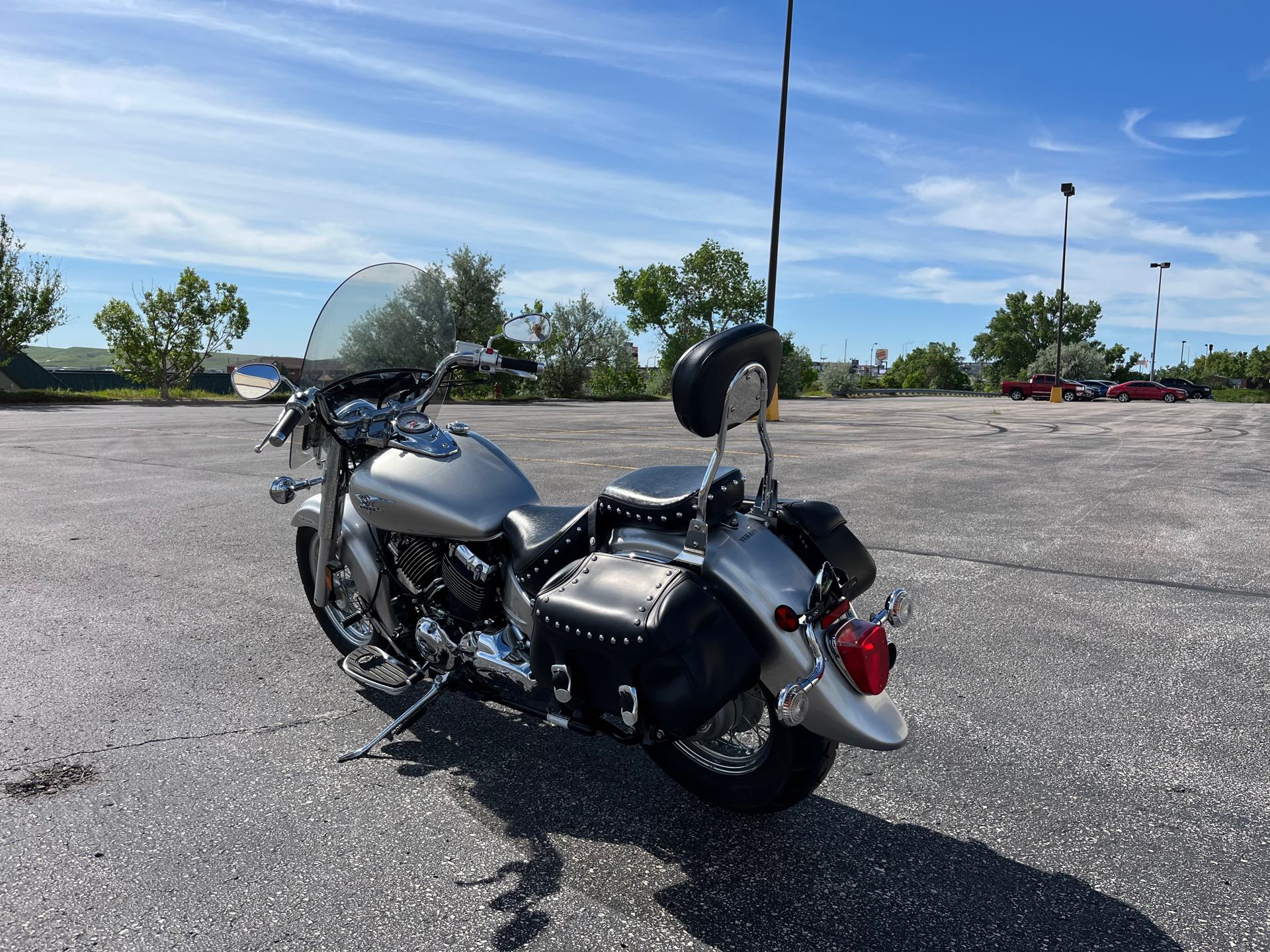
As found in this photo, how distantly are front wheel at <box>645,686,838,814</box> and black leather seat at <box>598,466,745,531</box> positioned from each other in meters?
0.54

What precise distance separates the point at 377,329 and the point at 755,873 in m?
2.46

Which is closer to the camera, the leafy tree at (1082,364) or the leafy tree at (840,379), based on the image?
the leafy tree at (840,379)

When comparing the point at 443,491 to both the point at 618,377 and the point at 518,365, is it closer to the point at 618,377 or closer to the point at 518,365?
the point at 518,365

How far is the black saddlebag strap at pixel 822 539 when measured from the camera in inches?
106

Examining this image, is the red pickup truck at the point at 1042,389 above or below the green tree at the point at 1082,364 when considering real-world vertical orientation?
below

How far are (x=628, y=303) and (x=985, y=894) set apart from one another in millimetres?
71763

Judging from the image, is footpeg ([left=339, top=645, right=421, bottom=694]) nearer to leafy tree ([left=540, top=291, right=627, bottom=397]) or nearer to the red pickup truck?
leafy tree ([left=540, top=291, right=627, bottom=397])

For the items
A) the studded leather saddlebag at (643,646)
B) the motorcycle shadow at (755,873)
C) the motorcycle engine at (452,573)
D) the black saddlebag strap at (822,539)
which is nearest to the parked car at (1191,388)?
the black saddlebag strap at (822,539)

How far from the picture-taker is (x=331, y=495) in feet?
11.5

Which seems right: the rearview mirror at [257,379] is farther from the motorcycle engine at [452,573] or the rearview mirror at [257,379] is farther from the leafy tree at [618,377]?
the leafy tree at [618,377]

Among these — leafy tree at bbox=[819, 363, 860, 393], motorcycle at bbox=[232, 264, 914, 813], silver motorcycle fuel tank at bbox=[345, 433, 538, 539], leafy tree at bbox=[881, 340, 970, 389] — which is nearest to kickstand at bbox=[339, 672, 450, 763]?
motorcycle at bbox=[232, 264, 914, 813]

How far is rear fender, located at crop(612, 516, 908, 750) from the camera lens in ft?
7.93

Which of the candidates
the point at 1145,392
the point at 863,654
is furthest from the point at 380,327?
the point at 1145,392

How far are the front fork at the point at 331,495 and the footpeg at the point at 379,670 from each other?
0.43 metres
